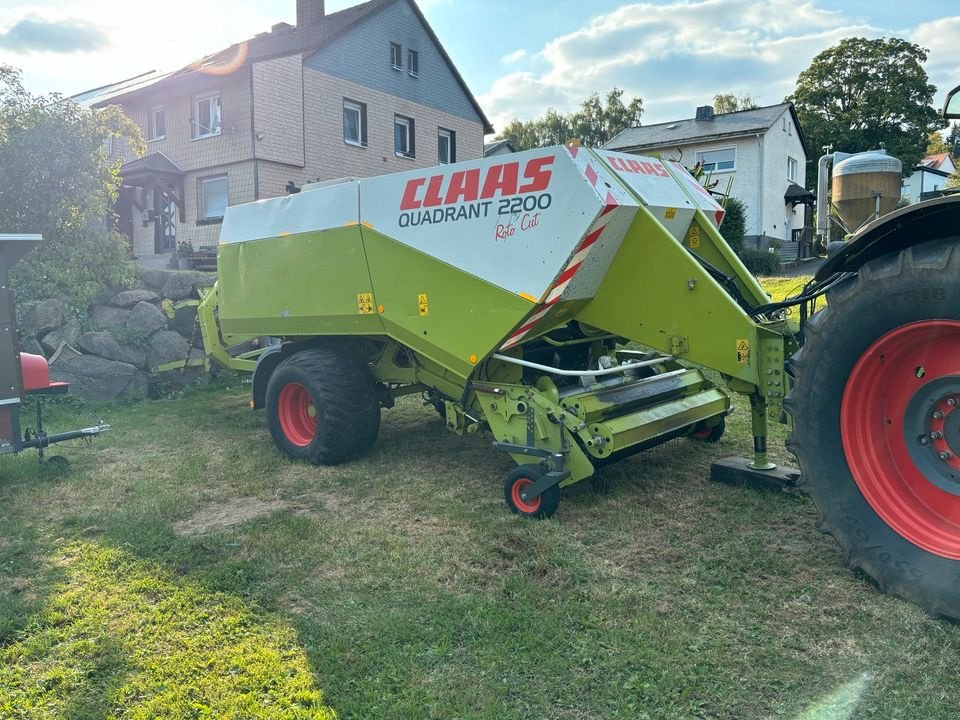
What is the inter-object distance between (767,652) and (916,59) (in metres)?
39.5

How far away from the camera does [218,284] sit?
6.53 metres

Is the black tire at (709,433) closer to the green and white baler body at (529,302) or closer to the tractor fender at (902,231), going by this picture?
the green and white baler body at (529,302)

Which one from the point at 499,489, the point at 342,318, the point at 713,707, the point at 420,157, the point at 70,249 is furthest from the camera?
the point at 420,157

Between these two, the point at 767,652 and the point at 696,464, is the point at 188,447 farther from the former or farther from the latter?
the point at 767,652

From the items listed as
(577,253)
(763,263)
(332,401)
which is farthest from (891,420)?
(763,263)

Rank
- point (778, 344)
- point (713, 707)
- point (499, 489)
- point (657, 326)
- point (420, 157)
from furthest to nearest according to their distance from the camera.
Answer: point (420, 157) < point (499, 489) < point (657, 326) < point (778, 344) < point (713, 707)

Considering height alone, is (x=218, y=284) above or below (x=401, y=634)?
above

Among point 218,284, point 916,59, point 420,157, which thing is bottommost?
point 218,284

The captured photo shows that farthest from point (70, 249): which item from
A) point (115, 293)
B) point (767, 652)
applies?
point (767, 652)

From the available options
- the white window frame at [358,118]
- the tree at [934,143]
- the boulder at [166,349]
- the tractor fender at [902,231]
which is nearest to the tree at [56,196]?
the boulder at [166,349]

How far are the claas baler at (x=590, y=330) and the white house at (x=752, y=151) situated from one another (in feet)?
76.8

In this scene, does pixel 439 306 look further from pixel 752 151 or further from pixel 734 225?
pixel 752 151

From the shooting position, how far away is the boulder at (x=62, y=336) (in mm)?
8898

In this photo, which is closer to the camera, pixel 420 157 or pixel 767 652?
pixel 767 652
